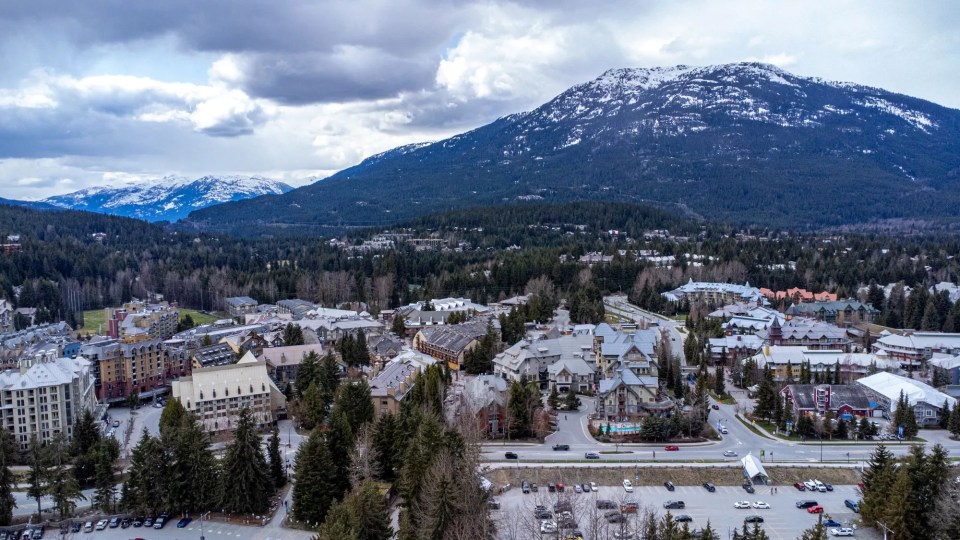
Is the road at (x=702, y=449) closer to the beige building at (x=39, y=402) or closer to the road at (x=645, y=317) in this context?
the road at (x=645, y=317)

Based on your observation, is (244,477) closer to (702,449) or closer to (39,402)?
(39,402)

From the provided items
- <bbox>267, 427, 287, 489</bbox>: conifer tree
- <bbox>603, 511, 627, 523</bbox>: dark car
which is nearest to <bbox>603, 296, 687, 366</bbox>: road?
<bbox>603, 511, 627, 523</bbox>: dark car

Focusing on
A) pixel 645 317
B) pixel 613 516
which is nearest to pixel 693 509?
pixel 613 516

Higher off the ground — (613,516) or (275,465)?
(275,465)

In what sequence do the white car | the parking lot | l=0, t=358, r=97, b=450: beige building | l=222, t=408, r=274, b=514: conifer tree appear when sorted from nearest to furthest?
the white car, the parking lot, l=222, t=408, r=274, b=514: conifer tree, l=0, t=358, r=97, b=450: beige building

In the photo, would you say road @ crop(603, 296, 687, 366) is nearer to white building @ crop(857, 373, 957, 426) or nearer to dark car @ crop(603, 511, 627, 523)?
white building @ crop(857, 373, 957, 426)

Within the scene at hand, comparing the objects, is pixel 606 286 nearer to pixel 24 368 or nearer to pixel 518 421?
pixel 518 421

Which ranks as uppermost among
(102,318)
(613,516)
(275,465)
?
(102,318)
